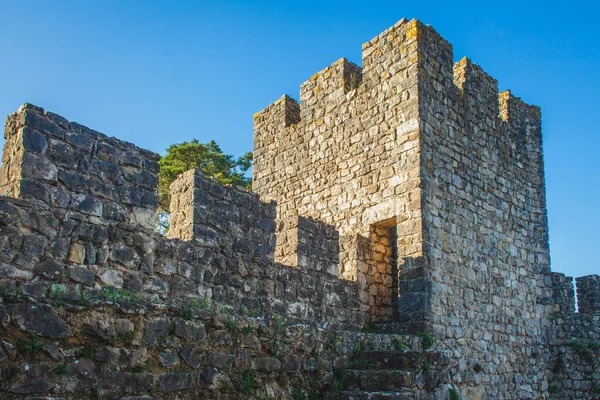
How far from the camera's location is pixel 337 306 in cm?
858

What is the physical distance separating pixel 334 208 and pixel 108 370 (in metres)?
6.52

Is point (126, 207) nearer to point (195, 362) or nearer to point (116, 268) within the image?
point (116, 268)

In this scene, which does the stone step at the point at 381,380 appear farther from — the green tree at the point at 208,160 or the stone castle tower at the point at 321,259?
the green tree at the point at 208,160

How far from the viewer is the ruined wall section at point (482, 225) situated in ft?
30.9

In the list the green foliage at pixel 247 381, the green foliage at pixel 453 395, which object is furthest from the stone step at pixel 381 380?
the green foliage at pixel 453 395

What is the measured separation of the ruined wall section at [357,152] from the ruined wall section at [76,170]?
4.21m

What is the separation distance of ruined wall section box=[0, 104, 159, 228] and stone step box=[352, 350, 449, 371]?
2.89m

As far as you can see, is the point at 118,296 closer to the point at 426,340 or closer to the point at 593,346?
the point at 426,340

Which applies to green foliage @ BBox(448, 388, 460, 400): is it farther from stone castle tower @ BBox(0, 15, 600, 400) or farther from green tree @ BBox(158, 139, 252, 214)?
green tree @ BBox(158, 139, 252, 214)

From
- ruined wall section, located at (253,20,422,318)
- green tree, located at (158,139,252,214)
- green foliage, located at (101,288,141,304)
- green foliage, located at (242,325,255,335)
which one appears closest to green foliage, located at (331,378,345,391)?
green foliage, located at (242,325,255,335)

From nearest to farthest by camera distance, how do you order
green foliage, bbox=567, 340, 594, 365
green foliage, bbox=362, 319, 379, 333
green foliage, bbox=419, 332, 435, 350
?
green foliage, bbox=419, 332, 435, 350, green foliage, bbox=362, 319, 379, 333, green foliage, bbox=567, 340, 594, 365

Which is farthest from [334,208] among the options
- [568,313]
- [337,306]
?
[568,313]

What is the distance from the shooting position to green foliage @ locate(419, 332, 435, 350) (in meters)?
8.55

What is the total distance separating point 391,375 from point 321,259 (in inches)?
90.7
